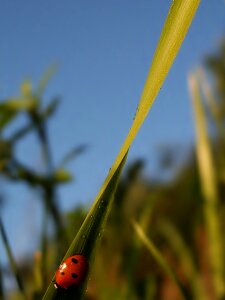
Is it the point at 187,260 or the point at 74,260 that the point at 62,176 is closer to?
the point at 187,260

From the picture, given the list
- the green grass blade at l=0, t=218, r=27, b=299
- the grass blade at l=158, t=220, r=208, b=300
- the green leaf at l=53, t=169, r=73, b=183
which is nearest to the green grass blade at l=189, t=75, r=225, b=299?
the grass blade at l=158, t=220, r=208, b=300

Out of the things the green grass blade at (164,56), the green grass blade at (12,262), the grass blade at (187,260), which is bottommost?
the grass blade at (187,260)

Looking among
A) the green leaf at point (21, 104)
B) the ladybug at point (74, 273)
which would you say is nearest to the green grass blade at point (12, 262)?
the ladybug at point (74, 273)

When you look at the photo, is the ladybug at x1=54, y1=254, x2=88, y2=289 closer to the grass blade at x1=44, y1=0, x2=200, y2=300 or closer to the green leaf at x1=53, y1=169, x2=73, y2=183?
the grass blade at x1=44, y1=0, x2=200, y2=300

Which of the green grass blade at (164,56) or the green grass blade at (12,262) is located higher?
the green grass blade at (164,56)

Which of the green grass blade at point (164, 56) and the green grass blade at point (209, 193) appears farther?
the green grass blade at point (209, 193)

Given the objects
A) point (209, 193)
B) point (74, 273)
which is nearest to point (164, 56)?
point (74, 273)

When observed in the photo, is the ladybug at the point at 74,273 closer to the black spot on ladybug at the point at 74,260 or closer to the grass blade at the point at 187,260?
the black spot on ladybug at the point at 74,260
